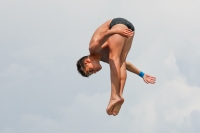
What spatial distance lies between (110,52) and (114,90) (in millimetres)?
1084

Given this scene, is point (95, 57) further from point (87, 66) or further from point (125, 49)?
point (125, 49)

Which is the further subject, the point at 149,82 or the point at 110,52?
the point at 149,82

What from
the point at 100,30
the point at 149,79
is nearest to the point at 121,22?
the point at 100,30

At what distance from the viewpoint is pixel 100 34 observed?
1333cm

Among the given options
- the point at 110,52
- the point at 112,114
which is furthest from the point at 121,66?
the point at 112,114

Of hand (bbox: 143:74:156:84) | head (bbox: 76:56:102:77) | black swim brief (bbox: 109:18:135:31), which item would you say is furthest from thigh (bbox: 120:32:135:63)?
hand (bbox: 143:74:156:84)

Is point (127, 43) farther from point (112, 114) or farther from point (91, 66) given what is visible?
point (112, 114)

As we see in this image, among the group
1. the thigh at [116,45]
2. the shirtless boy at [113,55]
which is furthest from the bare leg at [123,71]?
the thigh at [116,45]

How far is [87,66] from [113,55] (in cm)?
84

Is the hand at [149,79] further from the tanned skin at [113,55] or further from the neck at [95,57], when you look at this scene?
the neck at [95,57]

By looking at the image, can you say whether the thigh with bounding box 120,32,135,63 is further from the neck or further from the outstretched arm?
the outstretched arm

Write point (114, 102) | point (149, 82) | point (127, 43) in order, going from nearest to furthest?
point (114, 102) → point (127, 43) → point (149, 82)

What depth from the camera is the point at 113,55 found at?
1252 centimetres

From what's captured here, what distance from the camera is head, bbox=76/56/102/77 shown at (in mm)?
12781
